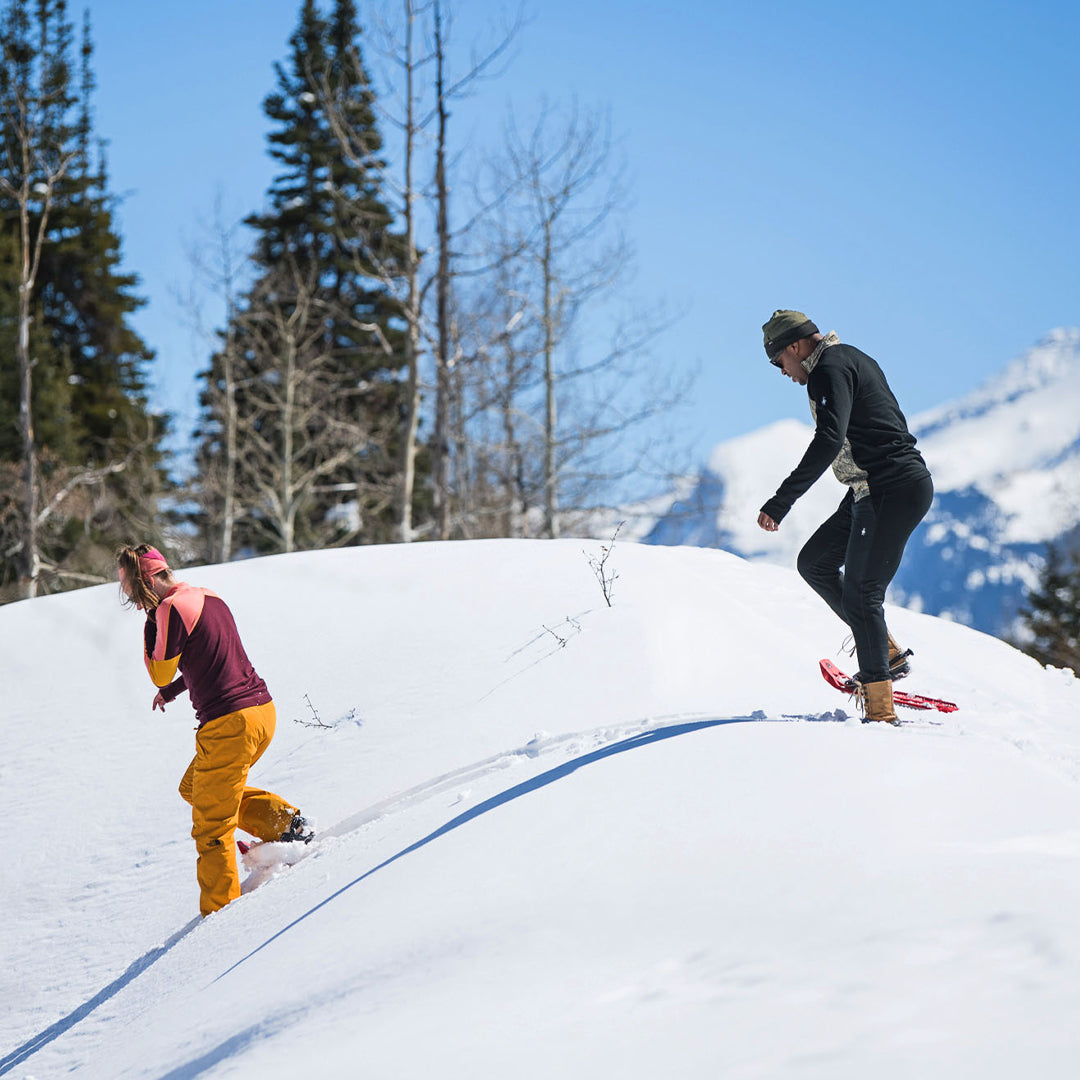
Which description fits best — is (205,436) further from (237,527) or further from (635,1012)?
(635,1012)

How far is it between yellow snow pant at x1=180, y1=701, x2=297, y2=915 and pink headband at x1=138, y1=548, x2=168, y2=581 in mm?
663

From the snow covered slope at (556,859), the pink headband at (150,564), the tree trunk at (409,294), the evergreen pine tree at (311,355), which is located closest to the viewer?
the snow covered slope at (556,859)

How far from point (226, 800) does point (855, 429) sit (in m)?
3.09

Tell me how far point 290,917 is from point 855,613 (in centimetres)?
270

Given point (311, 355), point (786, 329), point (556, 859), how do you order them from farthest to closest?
point (311, 355)
point (786, 329)
point (556, 859)

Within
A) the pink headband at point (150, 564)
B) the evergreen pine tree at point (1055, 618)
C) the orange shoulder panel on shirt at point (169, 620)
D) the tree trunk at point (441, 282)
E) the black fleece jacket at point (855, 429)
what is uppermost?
the tree trunk at point (441, 282)

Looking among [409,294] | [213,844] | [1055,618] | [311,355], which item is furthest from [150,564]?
[1055,618]

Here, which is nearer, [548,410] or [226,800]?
[226,800]

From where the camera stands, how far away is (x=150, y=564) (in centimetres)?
430

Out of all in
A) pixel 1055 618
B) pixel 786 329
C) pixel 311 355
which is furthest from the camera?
pixel 1055 618

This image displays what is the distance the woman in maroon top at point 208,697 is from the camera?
4.16 meters

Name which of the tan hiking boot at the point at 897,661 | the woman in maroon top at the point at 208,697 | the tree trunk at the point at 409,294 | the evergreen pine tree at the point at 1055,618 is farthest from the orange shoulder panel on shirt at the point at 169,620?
the evergreen pine tree at the point at 1055,618

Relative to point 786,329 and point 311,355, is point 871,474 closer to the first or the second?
point 786,329

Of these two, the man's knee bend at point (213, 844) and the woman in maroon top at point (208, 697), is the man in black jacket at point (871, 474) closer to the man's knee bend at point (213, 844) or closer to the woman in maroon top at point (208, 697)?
the woman in maroon top at point (208, 697)
